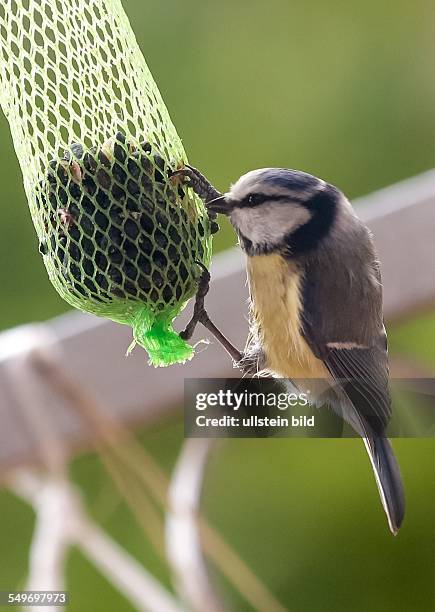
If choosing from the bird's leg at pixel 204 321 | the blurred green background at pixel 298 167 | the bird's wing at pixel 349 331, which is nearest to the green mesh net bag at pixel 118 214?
the bird's leg at pixel 204 321

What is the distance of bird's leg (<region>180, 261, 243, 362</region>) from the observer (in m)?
0.77

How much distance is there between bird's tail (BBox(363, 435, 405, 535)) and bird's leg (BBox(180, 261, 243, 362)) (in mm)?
207

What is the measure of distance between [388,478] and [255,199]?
44 centimetres

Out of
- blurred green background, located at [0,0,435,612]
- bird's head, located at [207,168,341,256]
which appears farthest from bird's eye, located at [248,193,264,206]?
blurred green background, located at [0,0,435,612]

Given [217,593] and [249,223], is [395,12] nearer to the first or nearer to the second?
[249,223]

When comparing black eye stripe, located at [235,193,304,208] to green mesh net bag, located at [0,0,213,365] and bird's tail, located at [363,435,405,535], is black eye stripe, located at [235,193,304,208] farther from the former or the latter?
bird's tail, located at [363,435,405,535]

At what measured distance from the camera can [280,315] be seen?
836mm

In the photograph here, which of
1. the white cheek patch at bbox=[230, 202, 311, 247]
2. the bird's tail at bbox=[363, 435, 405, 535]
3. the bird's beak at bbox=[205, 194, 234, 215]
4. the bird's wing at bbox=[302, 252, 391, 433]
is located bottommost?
the bird's tail at bbox=[363, 435, 405, 535]

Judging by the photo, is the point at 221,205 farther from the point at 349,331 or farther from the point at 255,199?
the point at 349,331

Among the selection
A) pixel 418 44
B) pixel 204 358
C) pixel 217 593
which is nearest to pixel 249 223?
pixel 204 358

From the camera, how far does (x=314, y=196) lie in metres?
0.80

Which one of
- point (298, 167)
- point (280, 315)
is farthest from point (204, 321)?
point (298, 167)

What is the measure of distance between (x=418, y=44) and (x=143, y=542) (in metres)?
0.75

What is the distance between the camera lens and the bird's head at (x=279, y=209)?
767 mm
